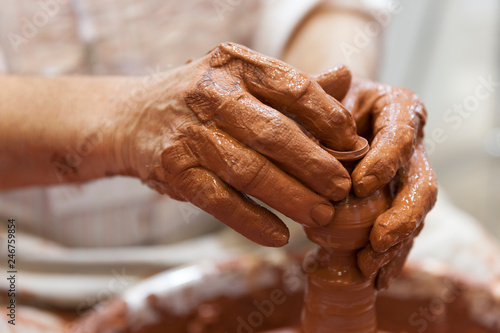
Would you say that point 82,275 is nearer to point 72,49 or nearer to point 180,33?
point 72,49

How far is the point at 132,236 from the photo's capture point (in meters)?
1.73

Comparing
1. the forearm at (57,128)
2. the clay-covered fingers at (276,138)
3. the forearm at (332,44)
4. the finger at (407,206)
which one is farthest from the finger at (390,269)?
the forearm at (332,44)

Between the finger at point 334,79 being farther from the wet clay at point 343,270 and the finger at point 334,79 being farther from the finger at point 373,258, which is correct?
the finger at point 373,258

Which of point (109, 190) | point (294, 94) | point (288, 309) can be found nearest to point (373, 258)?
point (294, 94)

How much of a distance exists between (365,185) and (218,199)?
0.80 feet

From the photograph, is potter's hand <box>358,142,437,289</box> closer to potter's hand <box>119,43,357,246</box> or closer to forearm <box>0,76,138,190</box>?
potter's hand <box>119,43,357,246</box>

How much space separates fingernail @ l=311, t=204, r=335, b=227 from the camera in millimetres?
820

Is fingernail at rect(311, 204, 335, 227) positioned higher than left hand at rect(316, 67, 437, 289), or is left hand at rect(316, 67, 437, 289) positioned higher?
left hand at rect(316, 67, 437, 289)

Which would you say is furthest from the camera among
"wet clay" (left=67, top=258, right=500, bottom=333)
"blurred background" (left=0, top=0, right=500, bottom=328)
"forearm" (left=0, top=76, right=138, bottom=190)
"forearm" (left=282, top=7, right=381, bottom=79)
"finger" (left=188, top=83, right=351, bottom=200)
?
"forearm" (left=282, top=7, right=381, bottom=79)

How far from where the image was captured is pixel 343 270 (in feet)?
3.04

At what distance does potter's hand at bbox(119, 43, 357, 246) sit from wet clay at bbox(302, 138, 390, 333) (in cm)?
4

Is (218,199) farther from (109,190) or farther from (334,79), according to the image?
(109,190)

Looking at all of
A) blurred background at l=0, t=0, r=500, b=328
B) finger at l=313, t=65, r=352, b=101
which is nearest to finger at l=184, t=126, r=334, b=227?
finger at l=313, t=65, r=352, b=101

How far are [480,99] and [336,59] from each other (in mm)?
2128
